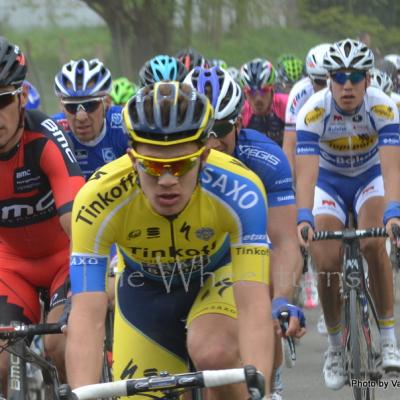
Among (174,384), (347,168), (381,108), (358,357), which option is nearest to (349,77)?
(381,108)

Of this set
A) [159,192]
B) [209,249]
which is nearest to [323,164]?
[209,249]

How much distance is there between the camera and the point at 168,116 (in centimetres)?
485

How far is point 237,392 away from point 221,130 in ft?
5.60

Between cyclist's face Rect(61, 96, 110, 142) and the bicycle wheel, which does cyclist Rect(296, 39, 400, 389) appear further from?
cyclist's face Rect(61, 96, 110, 142)

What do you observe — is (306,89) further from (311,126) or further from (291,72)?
(291,72)

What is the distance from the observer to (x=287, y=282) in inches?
239

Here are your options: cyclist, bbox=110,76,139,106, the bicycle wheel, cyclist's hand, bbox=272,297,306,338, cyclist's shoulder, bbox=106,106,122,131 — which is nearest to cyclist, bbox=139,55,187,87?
cyclist's shoulder, bbox=106,106,122,131

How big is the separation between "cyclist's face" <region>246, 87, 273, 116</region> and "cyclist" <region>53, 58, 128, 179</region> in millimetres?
4688

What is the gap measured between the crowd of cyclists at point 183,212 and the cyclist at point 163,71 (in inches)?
0.7

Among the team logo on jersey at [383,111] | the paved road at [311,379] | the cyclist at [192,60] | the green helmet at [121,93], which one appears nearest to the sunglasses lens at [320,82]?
the cyclist at [192,60]

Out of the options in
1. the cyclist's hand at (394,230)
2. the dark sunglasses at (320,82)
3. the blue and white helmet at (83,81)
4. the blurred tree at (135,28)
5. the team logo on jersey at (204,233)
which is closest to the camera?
the team logo on jersey at (204,233)

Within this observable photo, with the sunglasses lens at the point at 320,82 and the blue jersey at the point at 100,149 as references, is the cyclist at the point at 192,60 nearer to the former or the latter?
the blue jersey at the point at 100,149

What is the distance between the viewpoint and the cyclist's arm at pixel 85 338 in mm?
4801

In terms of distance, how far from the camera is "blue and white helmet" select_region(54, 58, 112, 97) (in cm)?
909
